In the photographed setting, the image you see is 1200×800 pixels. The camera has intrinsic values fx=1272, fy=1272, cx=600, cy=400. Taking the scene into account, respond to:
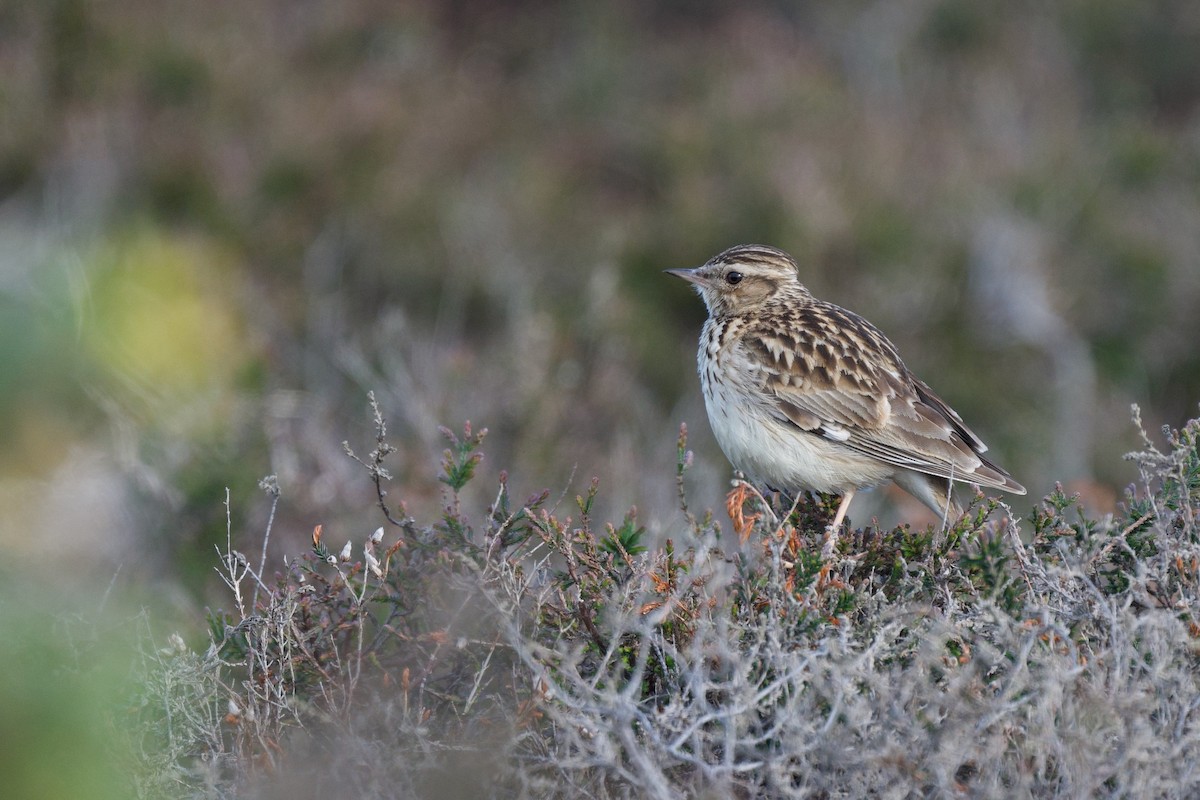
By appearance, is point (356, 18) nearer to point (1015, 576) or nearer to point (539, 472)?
point (539, 472)

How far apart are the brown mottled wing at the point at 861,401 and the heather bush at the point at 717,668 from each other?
3.50 feet

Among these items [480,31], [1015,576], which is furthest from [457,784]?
[480,31]

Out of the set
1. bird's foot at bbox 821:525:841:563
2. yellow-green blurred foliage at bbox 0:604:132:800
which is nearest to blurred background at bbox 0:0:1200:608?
bird's foot at bbox 821:525:841:563

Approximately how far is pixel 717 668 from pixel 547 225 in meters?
8.48

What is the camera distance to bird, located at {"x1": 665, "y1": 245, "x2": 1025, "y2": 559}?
5.05 meters

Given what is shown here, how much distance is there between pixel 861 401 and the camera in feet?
17.0

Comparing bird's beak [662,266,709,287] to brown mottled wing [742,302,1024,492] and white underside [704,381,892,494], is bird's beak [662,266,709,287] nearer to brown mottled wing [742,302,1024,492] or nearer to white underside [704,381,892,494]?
brown mottled wing [742,302,1024,492]

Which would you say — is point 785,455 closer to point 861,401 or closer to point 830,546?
point 861,401

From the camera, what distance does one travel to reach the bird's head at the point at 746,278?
577cm

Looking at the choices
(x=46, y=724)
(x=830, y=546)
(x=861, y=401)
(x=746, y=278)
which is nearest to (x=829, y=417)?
(x=861, y=401)

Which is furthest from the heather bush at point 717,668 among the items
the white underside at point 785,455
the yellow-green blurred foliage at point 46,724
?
the yellow-green blurred foliage at point 46,724

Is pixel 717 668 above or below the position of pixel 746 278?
below

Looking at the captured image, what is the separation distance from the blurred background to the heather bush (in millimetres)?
1770

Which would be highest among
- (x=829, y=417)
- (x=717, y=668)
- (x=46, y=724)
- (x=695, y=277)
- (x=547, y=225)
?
(x=46, y=724)
